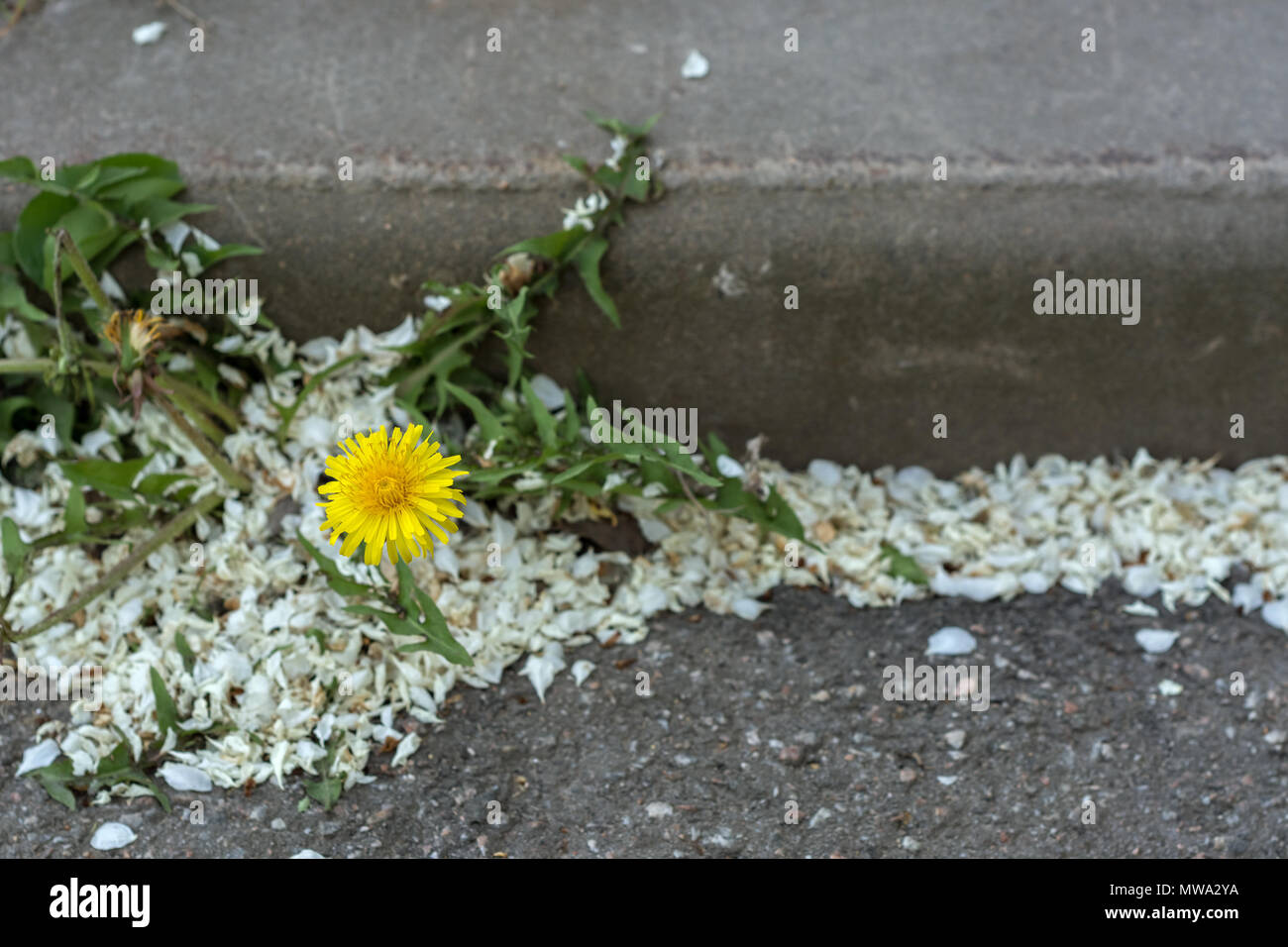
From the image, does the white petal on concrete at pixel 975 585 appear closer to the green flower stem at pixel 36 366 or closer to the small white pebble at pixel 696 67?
the small white pebble at pixel 696 67

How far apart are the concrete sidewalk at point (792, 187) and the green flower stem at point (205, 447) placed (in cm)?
28

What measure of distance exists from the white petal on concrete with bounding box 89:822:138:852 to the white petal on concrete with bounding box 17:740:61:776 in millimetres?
158

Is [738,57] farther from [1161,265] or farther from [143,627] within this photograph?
[143,627]

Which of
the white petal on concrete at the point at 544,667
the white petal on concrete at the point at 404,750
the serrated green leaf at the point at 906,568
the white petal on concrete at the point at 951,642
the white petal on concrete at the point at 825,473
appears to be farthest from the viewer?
the white petal on concrete at the point at 825,473

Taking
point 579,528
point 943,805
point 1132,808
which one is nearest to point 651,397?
point 579,528

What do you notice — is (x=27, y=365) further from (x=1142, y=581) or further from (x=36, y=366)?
(x=1142, y=581)

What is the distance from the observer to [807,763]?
175cm

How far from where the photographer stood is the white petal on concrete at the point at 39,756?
5.57 ft

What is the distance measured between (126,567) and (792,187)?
4.16ft

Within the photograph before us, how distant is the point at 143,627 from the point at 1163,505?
183cm

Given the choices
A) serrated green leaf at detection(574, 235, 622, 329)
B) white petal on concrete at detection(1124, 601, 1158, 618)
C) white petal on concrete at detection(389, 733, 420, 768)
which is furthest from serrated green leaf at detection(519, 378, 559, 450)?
A: white petal on concrete at detection(1124, 601, 1158, 618)

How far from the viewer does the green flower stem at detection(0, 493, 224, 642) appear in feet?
5.80

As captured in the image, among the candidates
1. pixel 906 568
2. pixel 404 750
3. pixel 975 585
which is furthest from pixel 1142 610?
pixel 404 750

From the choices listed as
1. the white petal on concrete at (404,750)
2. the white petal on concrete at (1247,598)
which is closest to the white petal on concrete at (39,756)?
the white petal on concrete at (404,750)
